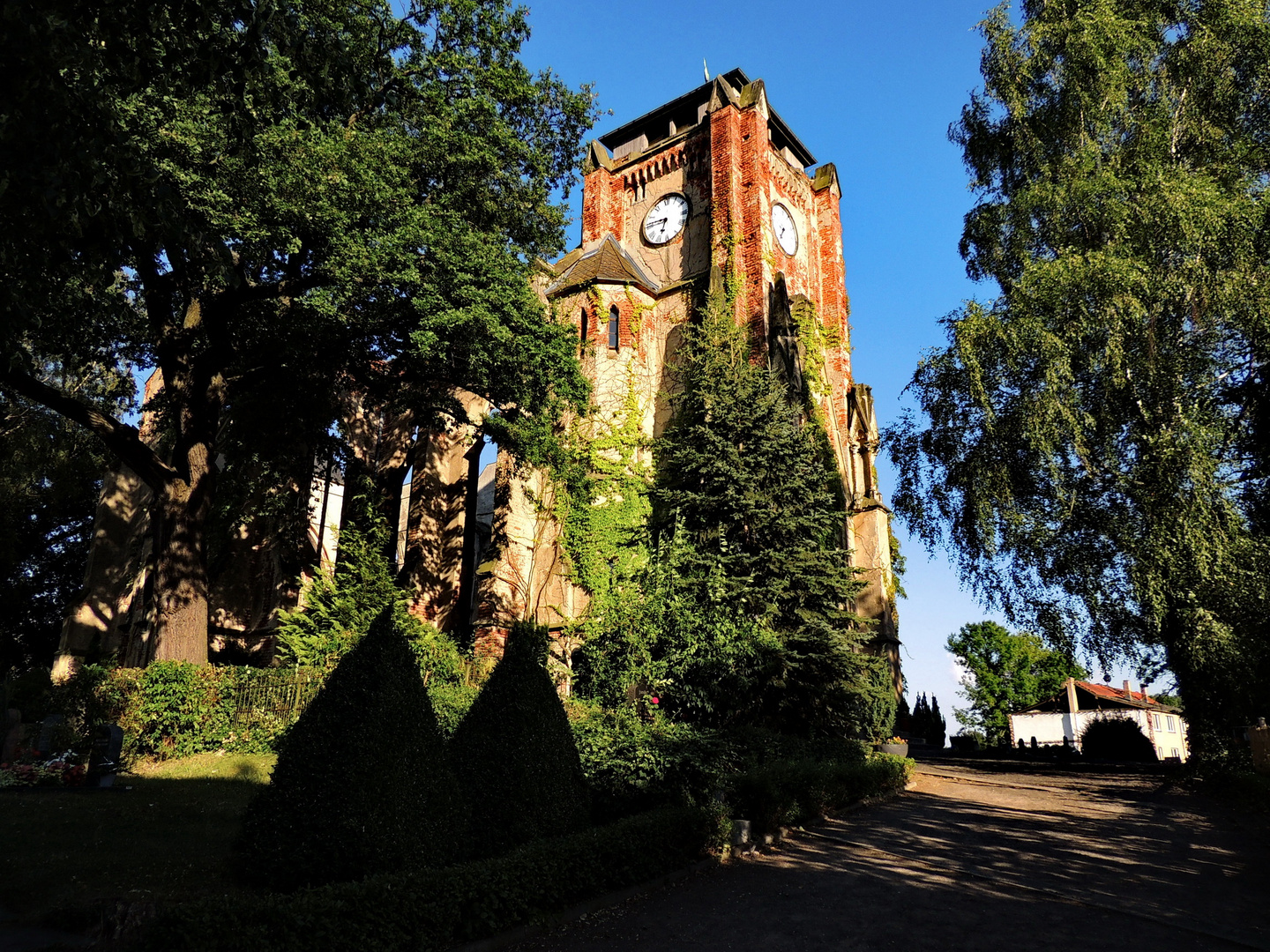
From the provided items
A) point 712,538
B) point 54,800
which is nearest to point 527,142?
point 712,538

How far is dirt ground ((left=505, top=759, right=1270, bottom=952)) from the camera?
6.92 meters

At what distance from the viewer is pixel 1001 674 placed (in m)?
62.9

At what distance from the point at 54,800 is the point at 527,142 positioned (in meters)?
14.6

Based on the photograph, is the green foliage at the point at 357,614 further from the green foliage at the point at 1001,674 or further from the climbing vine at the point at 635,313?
the green foliage at the point at 1001,674

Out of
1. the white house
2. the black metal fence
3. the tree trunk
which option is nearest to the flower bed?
the tree trunk

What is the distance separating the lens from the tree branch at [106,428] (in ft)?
43.2

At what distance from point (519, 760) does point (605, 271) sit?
20.9m

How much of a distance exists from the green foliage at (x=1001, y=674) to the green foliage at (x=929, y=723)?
1081 centimetres

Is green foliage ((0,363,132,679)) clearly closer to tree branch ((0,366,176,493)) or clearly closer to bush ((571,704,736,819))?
tree branch ((0,366,176,493))

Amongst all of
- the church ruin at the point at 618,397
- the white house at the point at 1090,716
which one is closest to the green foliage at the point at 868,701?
the church ruin at the point at 618,397

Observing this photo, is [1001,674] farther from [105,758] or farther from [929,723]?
[105,758]

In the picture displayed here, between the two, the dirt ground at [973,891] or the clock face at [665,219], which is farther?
the clock face at [665,219]

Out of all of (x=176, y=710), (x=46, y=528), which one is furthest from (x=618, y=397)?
(x=46, y=528)

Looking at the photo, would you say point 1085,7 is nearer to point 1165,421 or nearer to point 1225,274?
point 1225,274
